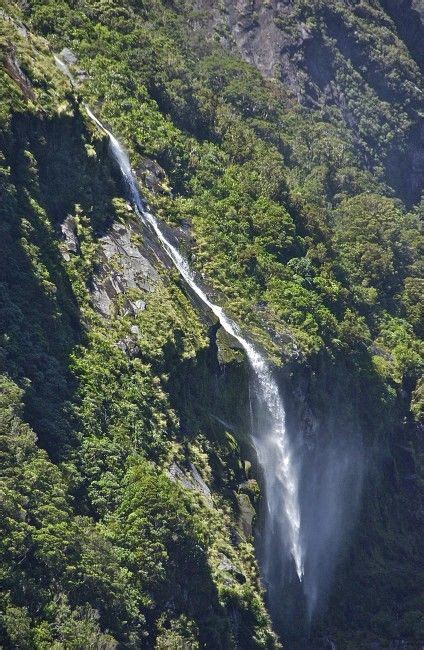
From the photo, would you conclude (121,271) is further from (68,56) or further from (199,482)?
(68,56)

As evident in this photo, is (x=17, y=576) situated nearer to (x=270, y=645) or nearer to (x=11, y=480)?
(x=11, y=480)

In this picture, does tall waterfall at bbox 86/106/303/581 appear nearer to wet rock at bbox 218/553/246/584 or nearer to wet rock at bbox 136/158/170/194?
wet rock at bbox 136/158/170/194

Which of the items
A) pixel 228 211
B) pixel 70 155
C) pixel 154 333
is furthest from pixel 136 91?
pixel 154 333

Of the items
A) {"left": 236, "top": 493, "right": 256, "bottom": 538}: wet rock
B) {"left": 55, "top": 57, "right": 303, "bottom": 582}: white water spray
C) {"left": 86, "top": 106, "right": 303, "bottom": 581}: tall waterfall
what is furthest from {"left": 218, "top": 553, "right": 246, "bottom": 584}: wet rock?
{"left": 86, "top": 106, "right": 303, "bottom": 581}: tall waterfall

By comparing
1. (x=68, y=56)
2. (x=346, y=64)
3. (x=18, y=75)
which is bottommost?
(x=18, y=75)

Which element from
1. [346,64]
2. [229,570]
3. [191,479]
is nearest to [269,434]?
[191,479]
